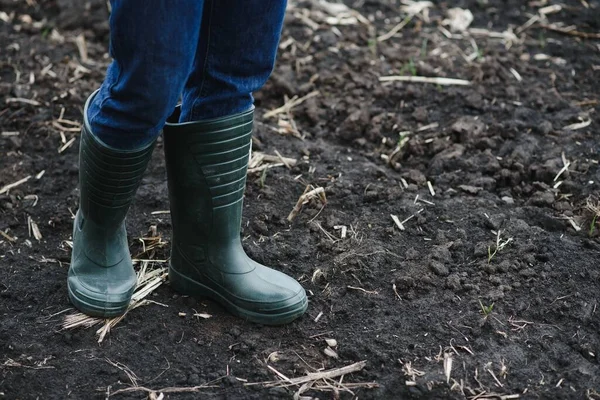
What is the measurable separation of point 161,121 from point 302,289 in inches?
27.0

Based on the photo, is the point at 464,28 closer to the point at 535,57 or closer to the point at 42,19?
the point at 535,57

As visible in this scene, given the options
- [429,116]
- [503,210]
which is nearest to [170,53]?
[503,210]

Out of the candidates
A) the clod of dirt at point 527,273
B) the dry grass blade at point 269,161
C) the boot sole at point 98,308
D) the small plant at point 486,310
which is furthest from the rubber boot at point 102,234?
the clod of dirt at point 527,273

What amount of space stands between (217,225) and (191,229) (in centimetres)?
8

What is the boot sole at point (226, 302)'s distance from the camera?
2.34 m

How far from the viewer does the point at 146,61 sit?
180 cm

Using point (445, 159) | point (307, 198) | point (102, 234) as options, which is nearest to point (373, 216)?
point (307, 198)

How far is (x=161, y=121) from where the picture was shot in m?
1.99

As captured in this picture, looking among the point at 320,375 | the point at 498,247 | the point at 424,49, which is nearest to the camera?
the point at 320,375

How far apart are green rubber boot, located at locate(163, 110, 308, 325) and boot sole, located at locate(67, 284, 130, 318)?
199 mm

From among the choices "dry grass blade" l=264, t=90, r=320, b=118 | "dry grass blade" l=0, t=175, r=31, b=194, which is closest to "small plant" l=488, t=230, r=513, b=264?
"dry grass blade" l=264, t=90, r=320, b=118

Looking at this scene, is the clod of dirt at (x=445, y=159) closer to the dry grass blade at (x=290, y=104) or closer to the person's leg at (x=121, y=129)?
the dry grass blade at (x=290, y=104)

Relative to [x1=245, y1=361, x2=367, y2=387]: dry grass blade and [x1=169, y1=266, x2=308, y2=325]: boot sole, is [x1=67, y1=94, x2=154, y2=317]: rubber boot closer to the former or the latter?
[x1=169, y1=266, x2=308, y2=325]: boot sole

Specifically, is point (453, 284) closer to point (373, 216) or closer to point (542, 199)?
point (373, 216)
